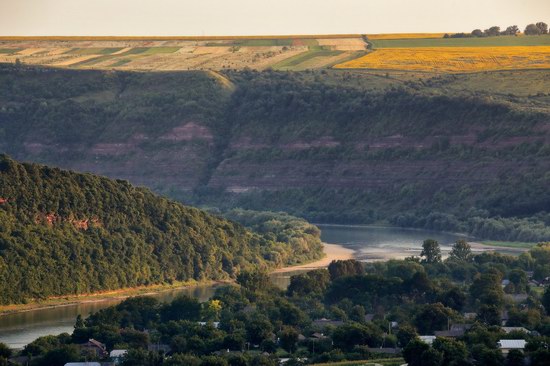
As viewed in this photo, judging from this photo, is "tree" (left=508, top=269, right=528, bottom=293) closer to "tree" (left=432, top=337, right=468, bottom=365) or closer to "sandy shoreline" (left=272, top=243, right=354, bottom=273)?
"sandy shoreline" (left=272, top=243, right=354, bottom=273)

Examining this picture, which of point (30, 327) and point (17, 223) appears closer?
point (30, 327)

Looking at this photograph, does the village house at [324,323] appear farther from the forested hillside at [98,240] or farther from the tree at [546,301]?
the forested hillside at [98,240]

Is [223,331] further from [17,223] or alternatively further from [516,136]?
[516,136]

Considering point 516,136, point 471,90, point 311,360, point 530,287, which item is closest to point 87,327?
point 311,360

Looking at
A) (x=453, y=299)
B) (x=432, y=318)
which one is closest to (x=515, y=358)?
(x=432, y=318)

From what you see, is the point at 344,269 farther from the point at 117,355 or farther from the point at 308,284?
the point at 117,355

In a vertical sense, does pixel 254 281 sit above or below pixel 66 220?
below
